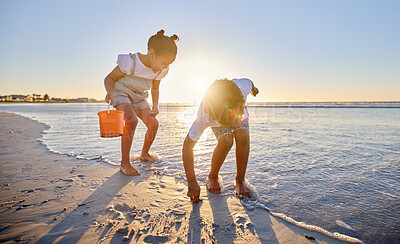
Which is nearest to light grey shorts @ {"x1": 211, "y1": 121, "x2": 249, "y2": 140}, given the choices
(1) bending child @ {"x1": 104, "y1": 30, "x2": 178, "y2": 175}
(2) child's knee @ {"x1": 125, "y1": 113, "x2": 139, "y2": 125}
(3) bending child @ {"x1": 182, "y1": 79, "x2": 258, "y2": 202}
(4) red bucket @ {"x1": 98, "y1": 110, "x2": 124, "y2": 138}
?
(3) bending child @ {"x1": 182, "y1": 79, "x2": 258, "y2": 202}

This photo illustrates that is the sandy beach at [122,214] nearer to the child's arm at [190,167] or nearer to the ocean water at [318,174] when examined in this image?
the child's arm at [190,167]

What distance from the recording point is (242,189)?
2.12 m

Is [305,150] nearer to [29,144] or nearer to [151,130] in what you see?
[151,130]

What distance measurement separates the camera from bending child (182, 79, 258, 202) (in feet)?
5.99

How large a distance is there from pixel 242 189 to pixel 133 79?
77.2 inches

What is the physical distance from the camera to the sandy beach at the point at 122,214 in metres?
1.43

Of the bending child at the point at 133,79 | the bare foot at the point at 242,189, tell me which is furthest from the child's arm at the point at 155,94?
the bare foot at the point at 242,189

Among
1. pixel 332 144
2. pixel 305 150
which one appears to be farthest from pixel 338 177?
pixel 332 144

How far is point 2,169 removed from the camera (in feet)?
8.80

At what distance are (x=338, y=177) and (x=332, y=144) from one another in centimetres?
202

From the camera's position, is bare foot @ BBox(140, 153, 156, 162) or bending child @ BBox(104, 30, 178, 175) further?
bare foot @ BBox(140, 153, 156, 162)

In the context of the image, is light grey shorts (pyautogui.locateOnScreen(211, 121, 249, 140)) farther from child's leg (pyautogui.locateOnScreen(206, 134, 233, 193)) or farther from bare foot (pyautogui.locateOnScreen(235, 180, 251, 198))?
bare foot (pyautogui.locateOnScreen(235, 180, 251, 198))

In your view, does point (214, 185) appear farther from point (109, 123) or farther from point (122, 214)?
point (109, 123)

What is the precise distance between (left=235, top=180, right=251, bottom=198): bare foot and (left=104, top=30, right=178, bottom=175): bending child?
1.28 meters
